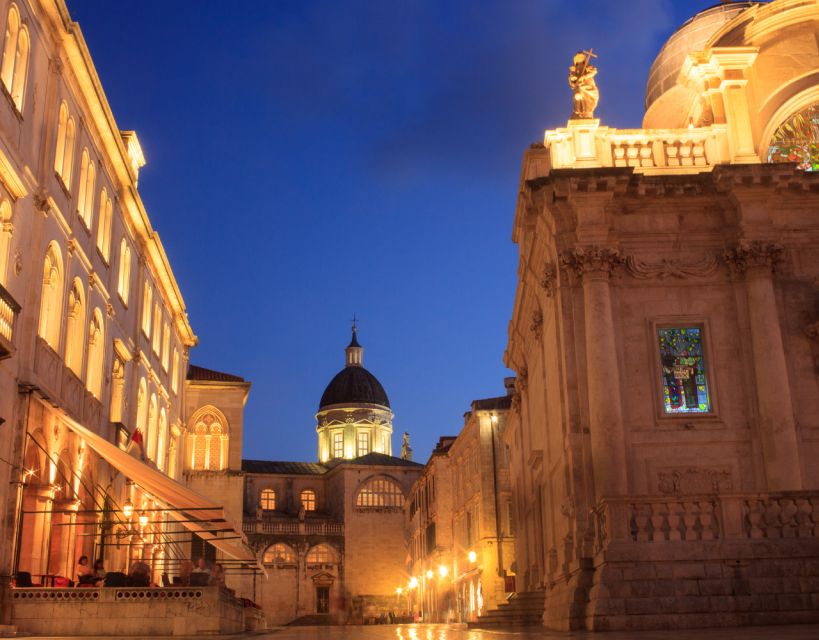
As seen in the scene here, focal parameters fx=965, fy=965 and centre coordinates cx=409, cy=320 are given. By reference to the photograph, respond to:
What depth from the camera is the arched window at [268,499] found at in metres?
81.5

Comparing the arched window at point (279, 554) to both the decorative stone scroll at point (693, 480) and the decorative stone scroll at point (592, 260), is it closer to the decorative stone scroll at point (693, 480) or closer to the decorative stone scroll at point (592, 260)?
the decorative stone scroll at point (592, 260)

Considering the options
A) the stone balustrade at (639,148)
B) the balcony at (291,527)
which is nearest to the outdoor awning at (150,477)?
the stone balustrade at (639,148)

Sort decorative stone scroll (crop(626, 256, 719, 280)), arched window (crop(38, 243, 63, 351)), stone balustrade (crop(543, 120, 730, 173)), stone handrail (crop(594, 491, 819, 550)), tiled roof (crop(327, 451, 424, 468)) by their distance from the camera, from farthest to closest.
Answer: tiled roof (crop(327, 451, 424, 468))
stone balustrade (crop(543, 120, 730, 173))
decorative stone scroll (crop(626, 256, 719, 280))
arched window (crop(38, 243, 63, 351))
stone handrail (crop(594, 491, 819, 550))

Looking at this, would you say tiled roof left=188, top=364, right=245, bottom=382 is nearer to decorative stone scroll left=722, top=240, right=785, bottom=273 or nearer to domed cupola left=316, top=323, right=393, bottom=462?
decorative stone scroll left=722, top=240, right=785, bottom=273

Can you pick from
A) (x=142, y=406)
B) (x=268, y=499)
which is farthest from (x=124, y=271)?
(x=268, y=499)

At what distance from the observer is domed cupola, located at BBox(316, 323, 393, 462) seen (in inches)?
3644

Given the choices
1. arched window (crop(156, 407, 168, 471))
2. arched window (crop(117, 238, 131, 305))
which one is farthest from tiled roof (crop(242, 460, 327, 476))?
arched window (crop(117, 238, 131, 305))

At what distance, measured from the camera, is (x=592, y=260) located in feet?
73.9

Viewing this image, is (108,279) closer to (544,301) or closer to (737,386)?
(544,301)

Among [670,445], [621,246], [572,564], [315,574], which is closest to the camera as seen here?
Answer: [572,564]

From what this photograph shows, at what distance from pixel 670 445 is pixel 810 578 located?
6147 mm

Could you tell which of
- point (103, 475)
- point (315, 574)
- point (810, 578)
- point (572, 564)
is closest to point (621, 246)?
point (572, 564)

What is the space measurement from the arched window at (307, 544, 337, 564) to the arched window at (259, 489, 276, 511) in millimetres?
10926

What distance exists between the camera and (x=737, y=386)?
22312mm
